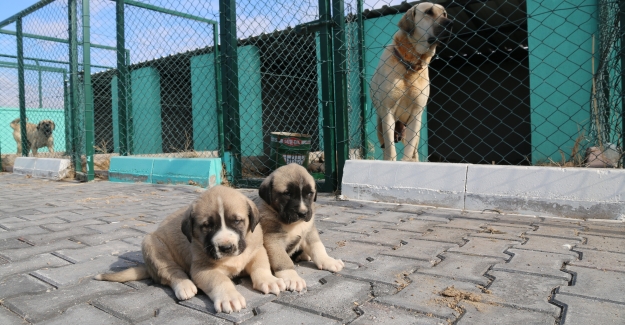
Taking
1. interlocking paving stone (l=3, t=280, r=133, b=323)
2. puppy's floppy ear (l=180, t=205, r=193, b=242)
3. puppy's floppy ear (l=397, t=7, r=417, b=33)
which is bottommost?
interlocking paving stone (l=3, t=280, r=133, b=323)

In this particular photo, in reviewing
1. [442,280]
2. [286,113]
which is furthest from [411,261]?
[286,113]

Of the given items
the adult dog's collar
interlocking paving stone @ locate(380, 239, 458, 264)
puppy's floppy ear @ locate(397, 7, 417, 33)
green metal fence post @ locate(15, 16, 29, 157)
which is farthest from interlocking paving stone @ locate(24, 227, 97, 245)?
green metal fence post @ locate(15, 16, 29, 157)

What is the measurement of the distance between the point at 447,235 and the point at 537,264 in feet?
2.78

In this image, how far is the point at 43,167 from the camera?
9773 mm

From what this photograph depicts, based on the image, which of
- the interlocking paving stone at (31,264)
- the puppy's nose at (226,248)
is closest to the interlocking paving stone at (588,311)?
the puppy's nose at (226,248)

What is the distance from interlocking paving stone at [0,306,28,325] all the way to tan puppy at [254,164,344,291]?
1.25m

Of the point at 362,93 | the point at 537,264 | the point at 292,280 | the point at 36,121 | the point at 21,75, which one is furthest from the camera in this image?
the point at 36,121

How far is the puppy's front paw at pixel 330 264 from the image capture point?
263 centimetres

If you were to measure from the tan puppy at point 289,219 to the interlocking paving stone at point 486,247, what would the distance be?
89 cm

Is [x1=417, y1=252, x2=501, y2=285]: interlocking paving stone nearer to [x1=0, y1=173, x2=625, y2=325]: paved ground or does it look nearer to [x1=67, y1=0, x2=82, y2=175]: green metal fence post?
[x1=0, y1=173, x2=625, y2=325]: paved ground

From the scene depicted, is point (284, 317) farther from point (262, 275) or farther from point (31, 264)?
point (31, 264)

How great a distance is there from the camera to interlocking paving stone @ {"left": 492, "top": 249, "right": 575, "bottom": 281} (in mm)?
2436

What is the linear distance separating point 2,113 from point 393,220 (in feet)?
58.4

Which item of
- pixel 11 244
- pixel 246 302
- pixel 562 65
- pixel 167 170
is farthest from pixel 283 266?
pixel 562 65
